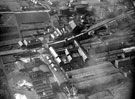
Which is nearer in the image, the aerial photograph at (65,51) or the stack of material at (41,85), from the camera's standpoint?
the stack of material at (41,85)

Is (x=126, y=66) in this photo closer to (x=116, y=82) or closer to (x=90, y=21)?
(x=116, y=82)

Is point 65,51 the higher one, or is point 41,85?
point 65,51

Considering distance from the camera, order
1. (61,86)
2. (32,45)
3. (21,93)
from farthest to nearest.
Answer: (32,45) → (61,86) → (21,93)

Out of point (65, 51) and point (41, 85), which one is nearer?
point (41, 85)

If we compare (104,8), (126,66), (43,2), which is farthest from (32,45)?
(104,8)

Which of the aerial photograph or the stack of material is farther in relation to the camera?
the aerial photograph
